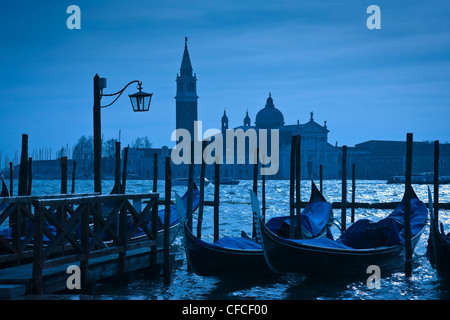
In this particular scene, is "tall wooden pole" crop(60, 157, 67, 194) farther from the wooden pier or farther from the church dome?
the church dome

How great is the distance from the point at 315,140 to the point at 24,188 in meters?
77.3

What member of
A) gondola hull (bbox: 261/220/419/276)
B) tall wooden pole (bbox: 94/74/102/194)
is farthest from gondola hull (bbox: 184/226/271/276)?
tall wooden pole (bbox: 94/74/102/194)

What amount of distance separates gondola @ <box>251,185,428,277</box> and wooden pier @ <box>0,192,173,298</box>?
1.38 metres

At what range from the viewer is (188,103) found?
78.7 m

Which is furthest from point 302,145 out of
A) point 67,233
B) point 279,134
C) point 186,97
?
point 67,233

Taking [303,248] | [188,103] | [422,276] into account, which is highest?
[188,103]

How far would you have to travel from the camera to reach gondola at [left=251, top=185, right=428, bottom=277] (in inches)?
324

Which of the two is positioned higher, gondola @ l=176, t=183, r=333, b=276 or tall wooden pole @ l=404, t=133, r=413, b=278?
tall wooden pole @ l=404, t=133, r=413, b=278

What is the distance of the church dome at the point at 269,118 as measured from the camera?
88250 millimetres
